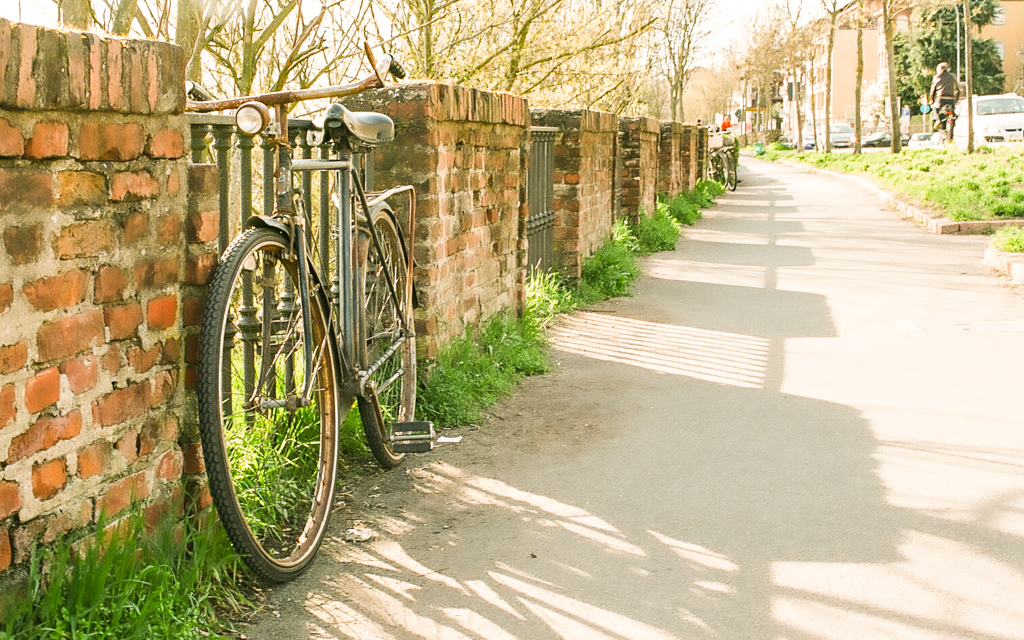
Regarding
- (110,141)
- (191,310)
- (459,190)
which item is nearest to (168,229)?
(191,310)

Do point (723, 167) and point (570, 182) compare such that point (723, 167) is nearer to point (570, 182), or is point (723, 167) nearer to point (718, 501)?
point (570, 182)

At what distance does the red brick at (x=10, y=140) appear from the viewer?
2.30 m

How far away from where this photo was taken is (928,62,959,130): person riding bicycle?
30031 mm

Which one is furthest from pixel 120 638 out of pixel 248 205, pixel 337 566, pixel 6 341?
pixel 248 205

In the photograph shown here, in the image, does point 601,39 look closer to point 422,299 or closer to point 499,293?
point 499,293

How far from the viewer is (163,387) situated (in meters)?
2.98

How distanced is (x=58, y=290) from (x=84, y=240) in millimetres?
153

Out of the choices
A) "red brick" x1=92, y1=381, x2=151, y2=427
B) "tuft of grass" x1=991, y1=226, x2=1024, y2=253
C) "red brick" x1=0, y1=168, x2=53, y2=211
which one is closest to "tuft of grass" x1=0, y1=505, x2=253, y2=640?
"red brick" x1=92, y1=381, x2=151, y2=427

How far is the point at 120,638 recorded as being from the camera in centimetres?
249

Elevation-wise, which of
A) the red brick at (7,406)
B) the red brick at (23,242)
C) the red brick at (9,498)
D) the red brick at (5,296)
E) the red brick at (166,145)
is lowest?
the red brick at (9,498)

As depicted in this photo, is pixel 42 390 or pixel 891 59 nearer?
pixel 42 390

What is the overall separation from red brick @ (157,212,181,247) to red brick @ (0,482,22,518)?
801 mm

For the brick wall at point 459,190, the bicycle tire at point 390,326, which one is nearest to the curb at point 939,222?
the brick wall at point 459,190

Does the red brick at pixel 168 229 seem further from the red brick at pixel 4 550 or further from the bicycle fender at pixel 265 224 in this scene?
the red brick at pixel 4 550
